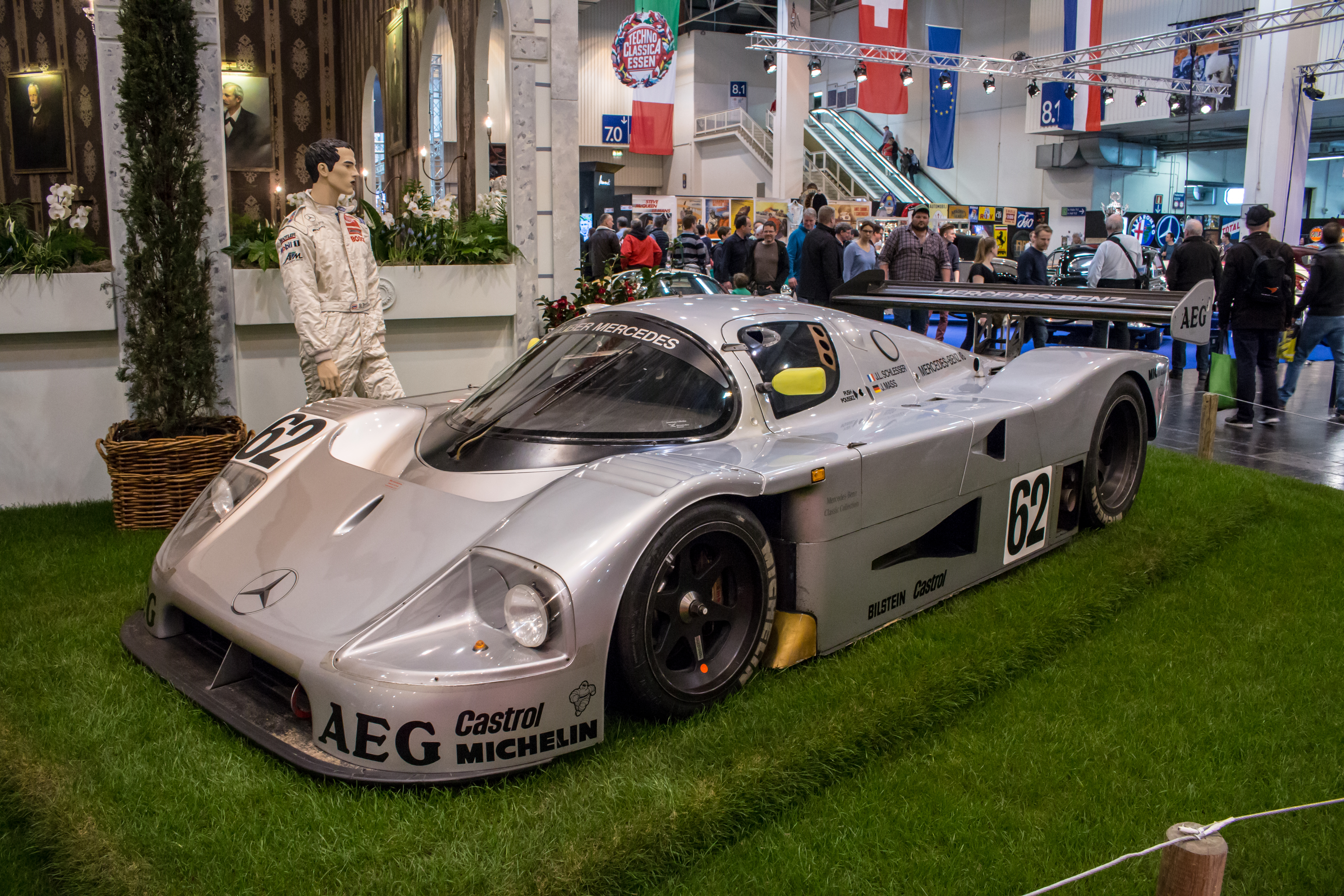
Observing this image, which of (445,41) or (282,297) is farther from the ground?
(445,41)

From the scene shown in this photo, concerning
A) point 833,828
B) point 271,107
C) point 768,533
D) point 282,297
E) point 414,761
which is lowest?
point 833,828

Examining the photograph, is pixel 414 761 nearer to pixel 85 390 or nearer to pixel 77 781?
pixel 77 781

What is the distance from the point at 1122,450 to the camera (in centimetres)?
467

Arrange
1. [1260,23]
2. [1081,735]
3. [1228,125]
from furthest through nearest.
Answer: [1228,125] < [1260,23] < [1081,735]

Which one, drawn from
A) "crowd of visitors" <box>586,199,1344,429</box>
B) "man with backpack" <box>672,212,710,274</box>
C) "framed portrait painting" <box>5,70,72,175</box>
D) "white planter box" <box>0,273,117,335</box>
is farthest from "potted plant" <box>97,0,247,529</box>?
"man with backpack" <box>672,212,710,274</box>

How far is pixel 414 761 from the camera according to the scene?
235 cm

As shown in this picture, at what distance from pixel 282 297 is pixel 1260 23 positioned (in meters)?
19.0

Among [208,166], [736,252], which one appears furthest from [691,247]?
[208,166]

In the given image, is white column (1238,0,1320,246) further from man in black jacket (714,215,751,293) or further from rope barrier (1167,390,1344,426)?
man in black jacket (714,215,751,293)

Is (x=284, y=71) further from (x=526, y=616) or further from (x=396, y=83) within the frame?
(x=526, y=616)

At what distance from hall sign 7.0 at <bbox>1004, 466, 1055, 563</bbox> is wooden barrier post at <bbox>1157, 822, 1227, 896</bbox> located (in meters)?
2.47

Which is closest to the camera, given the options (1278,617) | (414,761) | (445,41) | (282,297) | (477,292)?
(414,761)

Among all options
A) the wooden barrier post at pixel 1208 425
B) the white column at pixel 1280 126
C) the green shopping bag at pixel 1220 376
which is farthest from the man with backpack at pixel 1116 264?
the white column at pixel 1280 126

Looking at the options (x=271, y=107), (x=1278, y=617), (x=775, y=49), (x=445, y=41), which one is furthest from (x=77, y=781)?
(x=775, y=49)
